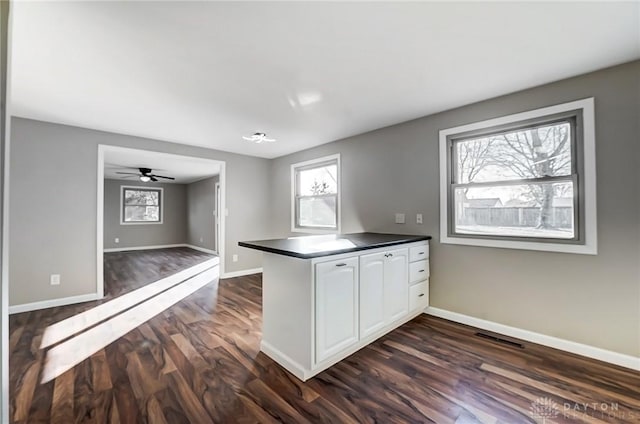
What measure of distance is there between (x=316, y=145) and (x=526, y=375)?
3797 millimetres

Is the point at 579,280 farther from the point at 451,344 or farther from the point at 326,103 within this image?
the point at 326,103

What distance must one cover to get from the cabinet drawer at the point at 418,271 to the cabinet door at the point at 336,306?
926mm

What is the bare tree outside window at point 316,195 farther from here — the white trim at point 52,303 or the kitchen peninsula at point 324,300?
the white trim at point 52,303

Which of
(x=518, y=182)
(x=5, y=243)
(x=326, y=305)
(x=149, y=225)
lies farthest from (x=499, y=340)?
(x=149, y=225)

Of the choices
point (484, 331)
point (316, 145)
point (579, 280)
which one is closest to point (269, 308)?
point (484, 331)

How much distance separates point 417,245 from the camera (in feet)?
Answer: 9.62

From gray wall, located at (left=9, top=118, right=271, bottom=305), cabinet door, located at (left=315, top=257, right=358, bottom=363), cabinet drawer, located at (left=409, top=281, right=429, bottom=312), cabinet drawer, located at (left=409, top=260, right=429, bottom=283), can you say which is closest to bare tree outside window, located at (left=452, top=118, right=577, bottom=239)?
cabinet drawer, located at (left=409, top=260, right=429, bottom=283)

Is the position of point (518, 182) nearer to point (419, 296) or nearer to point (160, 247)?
point (419, 296)

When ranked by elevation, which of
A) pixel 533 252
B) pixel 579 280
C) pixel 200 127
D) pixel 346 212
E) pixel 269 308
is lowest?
pixel 269 308

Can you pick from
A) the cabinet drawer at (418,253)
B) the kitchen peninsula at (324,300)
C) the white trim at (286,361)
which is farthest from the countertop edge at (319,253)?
the white trim at (286,361)

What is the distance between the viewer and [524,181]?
2498 mm

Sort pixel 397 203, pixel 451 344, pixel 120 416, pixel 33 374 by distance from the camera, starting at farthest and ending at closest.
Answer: pixel 397 203 < pixel 451 344 < pixel 33 374 < pixel 120 416

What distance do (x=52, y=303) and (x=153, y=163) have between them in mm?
3208

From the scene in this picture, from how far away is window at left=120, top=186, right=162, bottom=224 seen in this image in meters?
8.27
